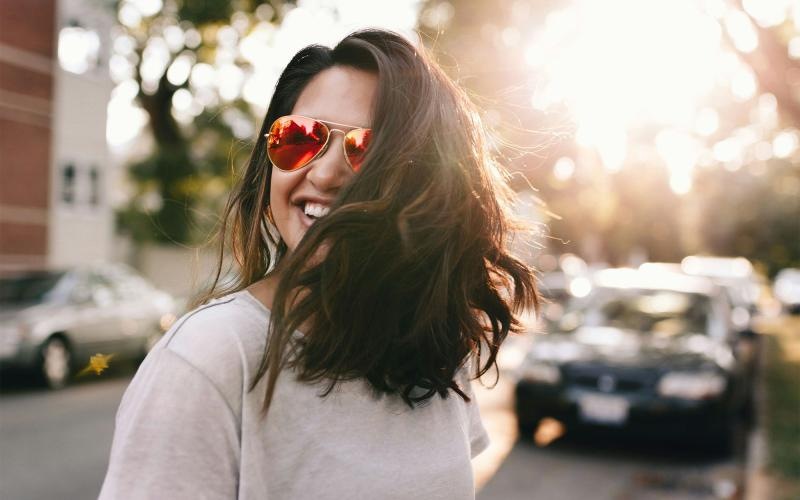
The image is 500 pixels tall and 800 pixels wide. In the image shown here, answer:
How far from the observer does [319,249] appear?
1520mm

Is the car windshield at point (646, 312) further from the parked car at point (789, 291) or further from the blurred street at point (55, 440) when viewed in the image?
the parked car at point (789, 291)

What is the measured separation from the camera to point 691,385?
7414mm

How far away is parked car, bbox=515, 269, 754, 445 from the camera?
7.46m

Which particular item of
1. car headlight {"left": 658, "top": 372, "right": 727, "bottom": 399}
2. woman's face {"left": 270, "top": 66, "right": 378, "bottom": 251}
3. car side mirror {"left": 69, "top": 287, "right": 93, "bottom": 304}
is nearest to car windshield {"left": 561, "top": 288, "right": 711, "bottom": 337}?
car headlight {"left": 658, "top": 372, "right": 727, "bottom": 399}

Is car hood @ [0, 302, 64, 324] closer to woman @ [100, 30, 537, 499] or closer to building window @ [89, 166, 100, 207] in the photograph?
woman @ [100, 30, 537, 499]

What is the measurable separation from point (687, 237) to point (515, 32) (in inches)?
1899

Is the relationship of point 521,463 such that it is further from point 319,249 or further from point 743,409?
point 319,249

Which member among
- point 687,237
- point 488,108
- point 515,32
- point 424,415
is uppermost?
point 515,32

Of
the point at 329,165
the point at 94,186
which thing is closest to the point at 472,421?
the point at 329,165

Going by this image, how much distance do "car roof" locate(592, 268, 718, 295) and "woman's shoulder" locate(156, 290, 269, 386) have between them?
826 cm

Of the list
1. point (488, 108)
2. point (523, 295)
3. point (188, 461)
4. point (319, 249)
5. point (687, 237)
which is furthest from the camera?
point (687, 237)

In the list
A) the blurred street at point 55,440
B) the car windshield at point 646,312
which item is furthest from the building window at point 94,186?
the car windshield at point 646,312

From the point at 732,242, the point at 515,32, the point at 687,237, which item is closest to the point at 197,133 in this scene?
the point at 515,32

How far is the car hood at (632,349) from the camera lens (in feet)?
25.1
